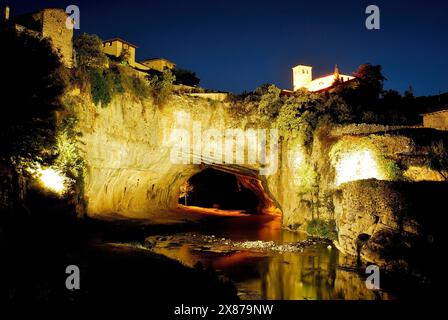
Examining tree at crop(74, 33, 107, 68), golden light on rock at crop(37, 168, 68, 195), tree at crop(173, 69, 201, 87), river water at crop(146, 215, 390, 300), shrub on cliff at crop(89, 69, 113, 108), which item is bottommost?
river water at crop(146, 215, 390, 300)

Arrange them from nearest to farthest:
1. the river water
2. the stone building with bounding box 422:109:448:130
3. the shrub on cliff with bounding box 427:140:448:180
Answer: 1. the river water
2. the shrub on cliff with bounding box 427:140:448:180
3. the stone building with bounding box 422:109:448:130

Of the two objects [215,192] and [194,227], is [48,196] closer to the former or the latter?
[194,227]

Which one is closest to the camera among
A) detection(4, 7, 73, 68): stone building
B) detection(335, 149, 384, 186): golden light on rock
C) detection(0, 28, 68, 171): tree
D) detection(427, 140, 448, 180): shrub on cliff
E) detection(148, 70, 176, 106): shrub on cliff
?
detection(0, 28, 68, 171): tree

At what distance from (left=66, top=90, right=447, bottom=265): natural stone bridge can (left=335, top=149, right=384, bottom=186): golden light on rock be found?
2.8 inches

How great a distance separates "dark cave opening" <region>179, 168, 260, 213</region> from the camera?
5303 cm

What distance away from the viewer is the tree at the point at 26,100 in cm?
1720

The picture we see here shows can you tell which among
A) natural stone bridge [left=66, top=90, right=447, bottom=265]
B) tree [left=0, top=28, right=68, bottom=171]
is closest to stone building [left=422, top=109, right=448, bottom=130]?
natural stone bridge [left=66, top=90, right=447, bottom=265]

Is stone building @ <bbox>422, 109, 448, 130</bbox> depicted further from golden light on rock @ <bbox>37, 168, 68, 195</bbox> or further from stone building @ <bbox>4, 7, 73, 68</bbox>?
stone building @ <bbox>4, 7, 73, 68</bbox>

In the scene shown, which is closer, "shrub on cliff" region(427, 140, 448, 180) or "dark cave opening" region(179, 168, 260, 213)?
"shrub on cliff" region(427, 140, 448, 180)

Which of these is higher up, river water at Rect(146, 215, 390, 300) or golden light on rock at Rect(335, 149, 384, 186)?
golden light on rock at Rect(335, 149, 384, 186)

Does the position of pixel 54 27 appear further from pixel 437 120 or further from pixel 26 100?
pixel 437 120

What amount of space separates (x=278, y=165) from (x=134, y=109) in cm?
1272

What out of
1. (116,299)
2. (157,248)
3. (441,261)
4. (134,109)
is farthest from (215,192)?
(116,299)

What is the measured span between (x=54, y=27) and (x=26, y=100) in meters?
9.26
